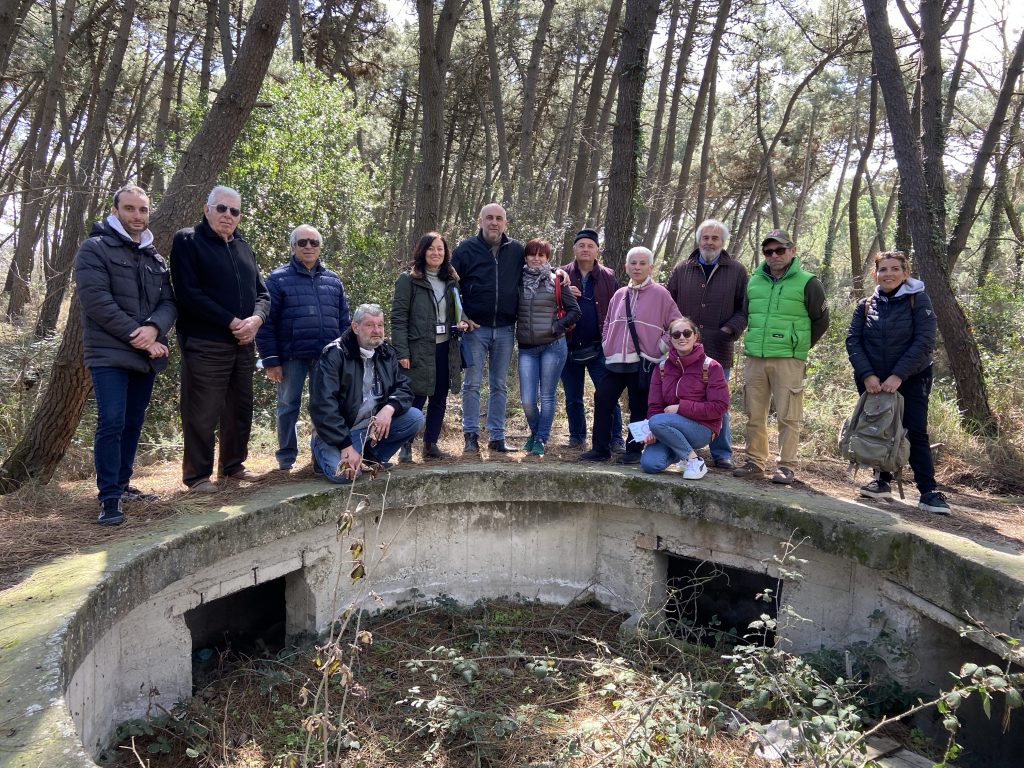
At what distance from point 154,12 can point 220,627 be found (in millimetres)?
12756

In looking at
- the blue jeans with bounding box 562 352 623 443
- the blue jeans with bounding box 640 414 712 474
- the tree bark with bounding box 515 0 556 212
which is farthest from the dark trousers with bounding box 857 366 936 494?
the tree bark with bounding box 515 0 556 212

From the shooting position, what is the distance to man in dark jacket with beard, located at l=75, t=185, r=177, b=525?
4066 mm

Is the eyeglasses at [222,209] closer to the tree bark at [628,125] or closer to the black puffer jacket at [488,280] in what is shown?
the black puffer jacket at [488,280]

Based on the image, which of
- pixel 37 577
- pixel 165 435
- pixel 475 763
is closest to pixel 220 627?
pixel 37 577

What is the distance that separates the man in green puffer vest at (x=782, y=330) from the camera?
538cm

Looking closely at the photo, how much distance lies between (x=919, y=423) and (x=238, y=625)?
541cm

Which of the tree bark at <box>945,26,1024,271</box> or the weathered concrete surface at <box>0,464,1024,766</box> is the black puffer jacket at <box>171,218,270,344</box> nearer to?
the weathered concrete surface at <box>0,464,1024,766</box>

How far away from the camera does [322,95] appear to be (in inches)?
366

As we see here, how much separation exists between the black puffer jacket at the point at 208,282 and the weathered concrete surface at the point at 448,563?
1213 millimetres

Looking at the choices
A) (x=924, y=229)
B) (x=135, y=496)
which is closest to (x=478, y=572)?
(x=135, y=496)

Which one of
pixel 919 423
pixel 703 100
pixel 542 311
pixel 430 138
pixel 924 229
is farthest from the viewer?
pixel 703 100

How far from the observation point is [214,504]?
4.55 metres

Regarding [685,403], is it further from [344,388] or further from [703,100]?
[703,100]

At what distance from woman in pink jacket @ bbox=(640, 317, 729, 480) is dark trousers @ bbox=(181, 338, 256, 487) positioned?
313cm
